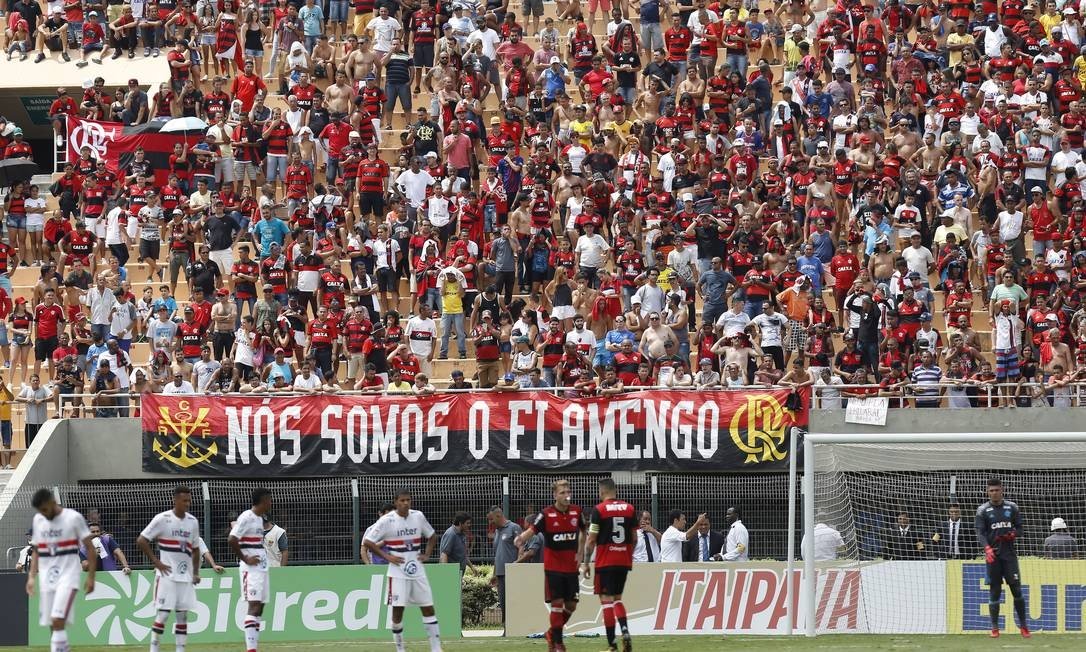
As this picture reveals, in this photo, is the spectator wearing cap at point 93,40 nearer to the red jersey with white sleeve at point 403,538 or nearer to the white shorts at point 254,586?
the white shorts at point 254,586

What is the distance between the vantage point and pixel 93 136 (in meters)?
35.7

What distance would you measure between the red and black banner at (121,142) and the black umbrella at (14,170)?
0.81m

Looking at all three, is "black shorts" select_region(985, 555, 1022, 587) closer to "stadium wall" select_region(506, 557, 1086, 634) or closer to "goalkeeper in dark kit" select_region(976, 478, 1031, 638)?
"goalkeeper in dark kit" select_region(976, 478, 1031, 638)

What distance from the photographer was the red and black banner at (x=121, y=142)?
34.6 meters

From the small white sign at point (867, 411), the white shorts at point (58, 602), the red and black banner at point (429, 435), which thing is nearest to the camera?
the white shorts at point (58, 602)

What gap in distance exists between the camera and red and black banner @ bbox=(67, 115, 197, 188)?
34.6m

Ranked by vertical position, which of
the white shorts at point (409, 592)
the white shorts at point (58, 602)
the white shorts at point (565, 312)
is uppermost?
the white shorts at point (565, 312)

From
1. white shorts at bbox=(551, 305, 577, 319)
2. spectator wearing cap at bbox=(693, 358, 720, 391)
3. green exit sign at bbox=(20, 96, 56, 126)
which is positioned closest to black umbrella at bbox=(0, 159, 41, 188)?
green exit sign at bbox=(20, 96, 56, 126)

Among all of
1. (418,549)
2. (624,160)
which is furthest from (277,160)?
(418,549)

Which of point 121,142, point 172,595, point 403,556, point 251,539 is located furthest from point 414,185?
→ point 172,595

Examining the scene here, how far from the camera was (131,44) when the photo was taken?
39.8 meters

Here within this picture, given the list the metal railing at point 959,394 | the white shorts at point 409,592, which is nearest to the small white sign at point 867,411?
the metal railing at point 959,394

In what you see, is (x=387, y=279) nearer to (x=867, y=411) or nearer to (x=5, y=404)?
(x=5, y=404)

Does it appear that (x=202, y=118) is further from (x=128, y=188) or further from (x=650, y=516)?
(x=650, y=516)
